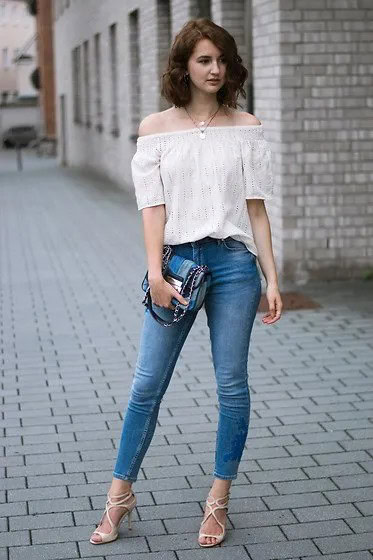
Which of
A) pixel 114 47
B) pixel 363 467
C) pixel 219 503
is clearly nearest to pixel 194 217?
pixel 219 503

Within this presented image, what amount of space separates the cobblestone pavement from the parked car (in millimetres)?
47889

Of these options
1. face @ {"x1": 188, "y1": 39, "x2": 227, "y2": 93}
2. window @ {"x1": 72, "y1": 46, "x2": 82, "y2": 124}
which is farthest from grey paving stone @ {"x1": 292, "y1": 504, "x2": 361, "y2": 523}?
window @ {"x1": 72, "y1": 46, "x2": 82, "y2": 124}

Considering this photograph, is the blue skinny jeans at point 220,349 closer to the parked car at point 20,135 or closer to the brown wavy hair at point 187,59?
the brown wavy hair at point 187,59

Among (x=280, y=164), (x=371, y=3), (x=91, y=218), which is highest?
(x=371, y=3)

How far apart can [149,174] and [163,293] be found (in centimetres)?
42

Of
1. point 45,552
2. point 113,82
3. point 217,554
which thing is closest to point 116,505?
point 45,552

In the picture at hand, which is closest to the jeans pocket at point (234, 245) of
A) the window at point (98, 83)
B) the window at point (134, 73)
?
the window at point (134, 73)

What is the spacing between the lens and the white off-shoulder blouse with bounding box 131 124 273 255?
4477 millimetres

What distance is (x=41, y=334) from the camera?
9.10m

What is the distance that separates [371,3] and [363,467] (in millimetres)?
6166

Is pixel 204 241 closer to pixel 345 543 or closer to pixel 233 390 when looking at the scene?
pixel 233 390

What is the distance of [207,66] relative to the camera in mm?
4430

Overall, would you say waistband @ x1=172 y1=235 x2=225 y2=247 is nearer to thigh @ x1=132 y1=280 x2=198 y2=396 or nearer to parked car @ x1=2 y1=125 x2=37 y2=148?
thigh @ x1=132 y1=280 x2=198 y2=396

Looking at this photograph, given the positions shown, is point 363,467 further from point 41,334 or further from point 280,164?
point 280,164
